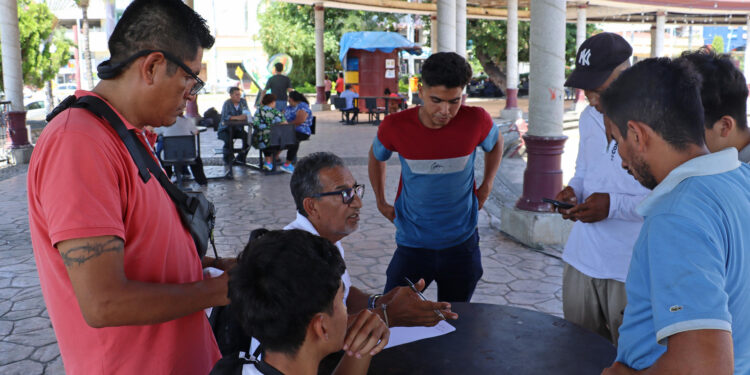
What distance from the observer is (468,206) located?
3.30m

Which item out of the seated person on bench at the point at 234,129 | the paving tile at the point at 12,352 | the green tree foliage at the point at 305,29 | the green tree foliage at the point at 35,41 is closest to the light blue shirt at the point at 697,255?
the paving tile at the point at 12,352

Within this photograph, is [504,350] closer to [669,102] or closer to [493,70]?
[669,102]

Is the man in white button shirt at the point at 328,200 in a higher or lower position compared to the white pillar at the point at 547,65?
lower

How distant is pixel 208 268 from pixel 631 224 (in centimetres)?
172

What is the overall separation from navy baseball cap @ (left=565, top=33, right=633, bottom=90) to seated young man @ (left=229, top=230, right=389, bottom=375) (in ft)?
5.02

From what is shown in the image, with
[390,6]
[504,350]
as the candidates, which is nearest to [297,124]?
[504,350]

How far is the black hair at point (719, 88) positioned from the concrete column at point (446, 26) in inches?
347

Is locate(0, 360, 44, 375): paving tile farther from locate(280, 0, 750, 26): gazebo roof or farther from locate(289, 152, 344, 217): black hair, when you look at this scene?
locate(280, 0, 750, 26): gazebo roof

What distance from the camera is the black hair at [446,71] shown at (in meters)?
3.12

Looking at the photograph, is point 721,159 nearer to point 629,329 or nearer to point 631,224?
point 629,329

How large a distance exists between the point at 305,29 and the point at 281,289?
101 feet

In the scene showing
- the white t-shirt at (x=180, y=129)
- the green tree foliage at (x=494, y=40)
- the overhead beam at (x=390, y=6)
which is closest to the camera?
the white t-shirt at (x=180, y=129)

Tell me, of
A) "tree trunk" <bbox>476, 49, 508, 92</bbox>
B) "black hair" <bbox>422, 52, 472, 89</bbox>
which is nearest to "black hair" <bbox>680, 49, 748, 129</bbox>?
"black hair" <bbox>422, 52, 472, 89</bbox>

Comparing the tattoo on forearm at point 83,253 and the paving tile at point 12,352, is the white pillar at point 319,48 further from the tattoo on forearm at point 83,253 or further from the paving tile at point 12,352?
the tattoo on forearm at point 83,253
